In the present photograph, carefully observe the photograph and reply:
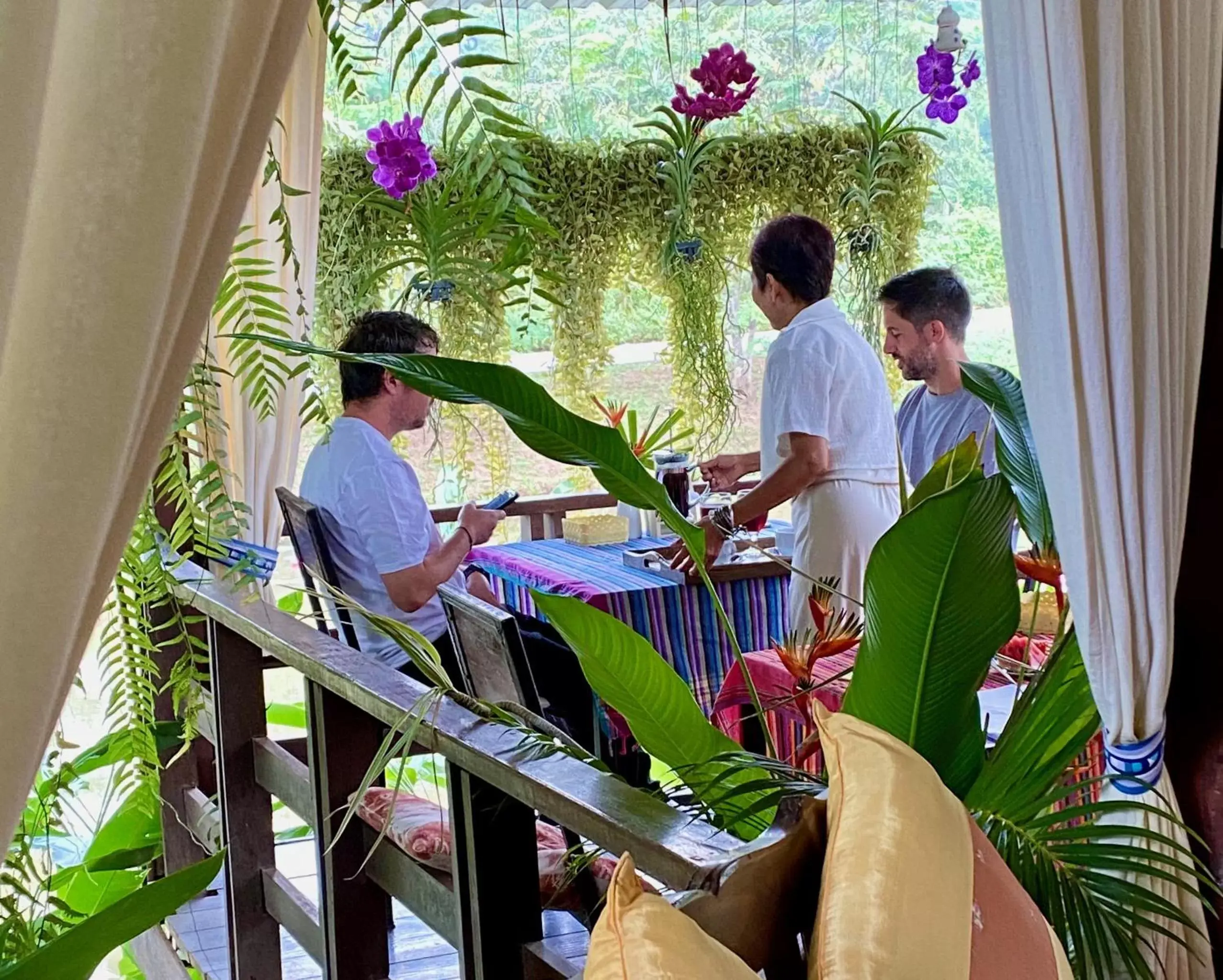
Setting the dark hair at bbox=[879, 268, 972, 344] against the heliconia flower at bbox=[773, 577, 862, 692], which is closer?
the heliconia flower at bbox=[773, 577, 862, 692]

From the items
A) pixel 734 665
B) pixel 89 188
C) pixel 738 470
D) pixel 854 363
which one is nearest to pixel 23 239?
pixel 89 188

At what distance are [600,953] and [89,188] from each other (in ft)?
1.63

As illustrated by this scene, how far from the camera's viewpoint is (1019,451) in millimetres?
1834

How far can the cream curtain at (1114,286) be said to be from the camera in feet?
5.37

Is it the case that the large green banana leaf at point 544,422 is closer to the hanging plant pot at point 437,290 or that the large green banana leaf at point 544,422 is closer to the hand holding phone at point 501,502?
the hand holding phone at point 501,502

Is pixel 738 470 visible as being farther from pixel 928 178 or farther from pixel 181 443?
pixel 181 443

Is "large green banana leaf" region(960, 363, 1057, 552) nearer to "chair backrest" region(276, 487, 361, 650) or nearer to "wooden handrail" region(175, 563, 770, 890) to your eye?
"wooden handrail" region(175, 563, 770, 890)

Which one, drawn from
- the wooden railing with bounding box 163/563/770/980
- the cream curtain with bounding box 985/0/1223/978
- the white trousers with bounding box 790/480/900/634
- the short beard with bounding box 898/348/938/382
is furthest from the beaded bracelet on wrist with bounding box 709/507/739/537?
the cream curtain with bounding box 985/0/1223/978

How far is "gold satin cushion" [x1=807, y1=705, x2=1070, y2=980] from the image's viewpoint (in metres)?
→ 0.90

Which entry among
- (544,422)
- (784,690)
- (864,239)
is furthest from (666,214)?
(544,422)

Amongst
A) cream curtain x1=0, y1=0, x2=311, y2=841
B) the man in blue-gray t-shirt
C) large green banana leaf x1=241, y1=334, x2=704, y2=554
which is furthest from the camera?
the man in blue-gray t-shirt

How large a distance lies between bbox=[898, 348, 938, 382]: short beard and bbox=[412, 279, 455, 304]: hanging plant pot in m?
1.60

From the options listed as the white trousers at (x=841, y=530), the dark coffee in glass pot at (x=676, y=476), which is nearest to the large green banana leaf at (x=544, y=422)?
the white trousers at (x=841, y=530)

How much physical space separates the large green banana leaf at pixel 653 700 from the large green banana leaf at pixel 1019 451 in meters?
0.53
